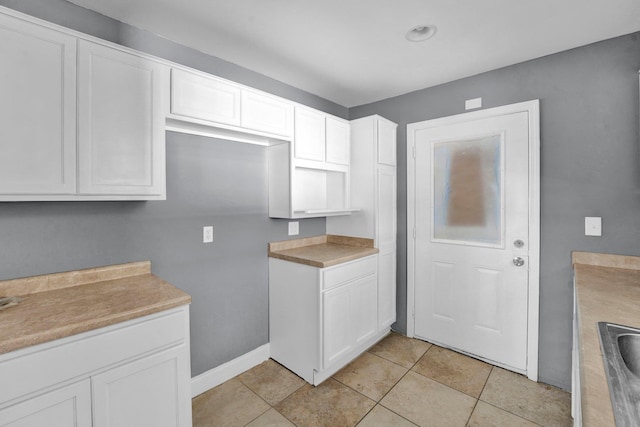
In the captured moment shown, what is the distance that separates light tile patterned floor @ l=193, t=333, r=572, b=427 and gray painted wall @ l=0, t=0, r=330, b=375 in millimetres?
317

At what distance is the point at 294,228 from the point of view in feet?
9.14

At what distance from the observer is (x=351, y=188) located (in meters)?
2.91

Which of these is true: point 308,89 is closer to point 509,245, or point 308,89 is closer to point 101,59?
point 101,59

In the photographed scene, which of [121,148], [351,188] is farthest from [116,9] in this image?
[351,188]

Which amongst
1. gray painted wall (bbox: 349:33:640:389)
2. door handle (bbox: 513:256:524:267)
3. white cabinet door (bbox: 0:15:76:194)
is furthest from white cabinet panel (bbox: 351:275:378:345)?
white cabinet door (bbox: 0:15:76:194)

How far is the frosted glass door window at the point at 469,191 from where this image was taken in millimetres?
2439

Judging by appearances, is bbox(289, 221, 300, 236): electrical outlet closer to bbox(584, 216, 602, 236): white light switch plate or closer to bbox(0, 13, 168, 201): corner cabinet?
bbox(0, 13, 168, 201): corner cabinet

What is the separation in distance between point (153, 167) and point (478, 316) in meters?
2.72

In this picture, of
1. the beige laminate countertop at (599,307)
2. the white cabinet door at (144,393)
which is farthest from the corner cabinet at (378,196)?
the white cabinet door at (144,393)

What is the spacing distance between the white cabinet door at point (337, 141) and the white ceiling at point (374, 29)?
1.42ft

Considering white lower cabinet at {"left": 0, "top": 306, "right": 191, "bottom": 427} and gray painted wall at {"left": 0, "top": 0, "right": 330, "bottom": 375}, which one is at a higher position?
gray painted wall at {"left": 0, "top": 0, "right": 330, "bottom": 375}

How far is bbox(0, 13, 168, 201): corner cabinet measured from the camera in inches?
49.7

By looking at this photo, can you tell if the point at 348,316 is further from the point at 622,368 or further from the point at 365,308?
the point at 622,368

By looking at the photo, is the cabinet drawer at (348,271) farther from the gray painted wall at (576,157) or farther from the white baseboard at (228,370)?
the gray painted wall at (576,157)
